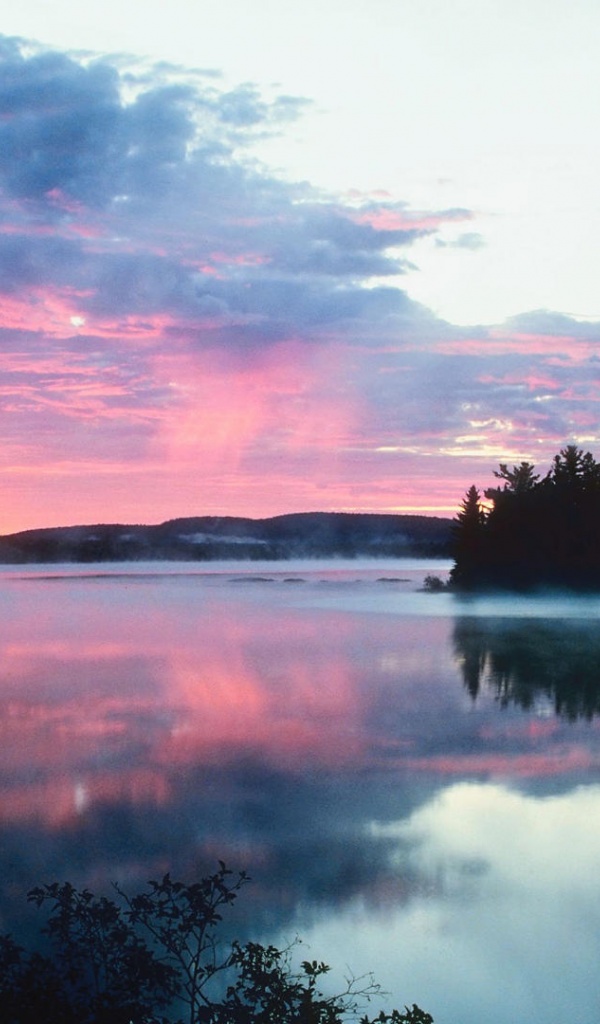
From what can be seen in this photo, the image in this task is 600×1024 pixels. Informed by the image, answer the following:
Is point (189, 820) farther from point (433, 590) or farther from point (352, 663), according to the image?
point (433, 590)

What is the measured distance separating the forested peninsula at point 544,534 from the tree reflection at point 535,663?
2133 centimetres

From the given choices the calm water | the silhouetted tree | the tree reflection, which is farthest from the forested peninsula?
the calm water

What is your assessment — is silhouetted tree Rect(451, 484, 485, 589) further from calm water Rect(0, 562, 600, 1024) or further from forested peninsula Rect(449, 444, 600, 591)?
calm water Rect(0, 562, 600, 1024)

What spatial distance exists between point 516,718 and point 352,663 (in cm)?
827

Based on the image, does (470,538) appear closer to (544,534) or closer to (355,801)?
(544,534)

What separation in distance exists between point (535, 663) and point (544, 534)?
35358mm

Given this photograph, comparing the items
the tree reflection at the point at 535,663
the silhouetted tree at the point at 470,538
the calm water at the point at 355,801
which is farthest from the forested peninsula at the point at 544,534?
the calm water at the point at 355,801

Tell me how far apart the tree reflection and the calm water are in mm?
141

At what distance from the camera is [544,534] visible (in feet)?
196

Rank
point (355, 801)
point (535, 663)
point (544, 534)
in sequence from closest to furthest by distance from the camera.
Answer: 1. point (355, 801)
2. point (535, 663)
3. point (544, 534)

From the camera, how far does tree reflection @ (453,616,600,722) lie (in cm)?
1992

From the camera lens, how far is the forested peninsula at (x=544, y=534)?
2328 inches

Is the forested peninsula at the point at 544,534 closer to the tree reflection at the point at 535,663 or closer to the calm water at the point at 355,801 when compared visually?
the tree reflection at the point at 535,663

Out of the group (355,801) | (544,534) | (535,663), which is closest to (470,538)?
(544,534)
